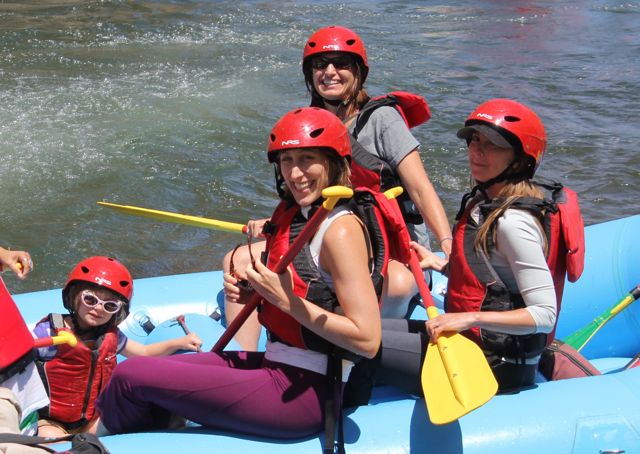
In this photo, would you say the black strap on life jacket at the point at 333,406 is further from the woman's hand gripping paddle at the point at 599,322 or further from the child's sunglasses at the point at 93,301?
the woman's hand gripping paddle at the point at 599,322

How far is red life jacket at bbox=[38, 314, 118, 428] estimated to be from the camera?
2.81 meters

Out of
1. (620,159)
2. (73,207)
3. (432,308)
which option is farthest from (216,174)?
(432,308)

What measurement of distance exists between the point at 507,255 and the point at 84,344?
136 cm

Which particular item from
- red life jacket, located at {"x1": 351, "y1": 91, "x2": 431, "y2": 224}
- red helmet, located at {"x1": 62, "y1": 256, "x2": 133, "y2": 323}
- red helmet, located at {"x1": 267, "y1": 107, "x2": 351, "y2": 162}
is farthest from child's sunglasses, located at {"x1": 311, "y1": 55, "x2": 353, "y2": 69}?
red helmet, located at {"x1": 62, "y1": 256, "x2": 133, "y2": 323}

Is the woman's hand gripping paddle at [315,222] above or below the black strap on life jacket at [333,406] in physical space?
above

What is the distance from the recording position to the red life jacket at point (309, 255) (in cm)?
218

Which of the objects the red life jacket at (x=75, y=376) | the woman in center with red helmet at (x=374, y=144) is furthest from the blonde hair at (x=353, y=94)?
the red life jacket at (x=75, y=376)

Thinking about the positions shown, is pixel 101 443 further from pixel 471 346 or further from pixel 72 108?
pixel 72 108

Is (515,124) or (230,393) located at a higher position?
(515,124)

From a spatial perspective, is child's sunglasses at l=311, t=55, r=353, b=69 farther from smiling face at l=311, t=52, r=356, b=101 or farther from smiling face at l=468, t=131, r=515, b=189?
smiling face at l=468, t=131, r=515, b=189

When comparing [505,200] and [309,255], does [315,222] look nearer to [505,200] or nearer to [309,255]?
[309,255]

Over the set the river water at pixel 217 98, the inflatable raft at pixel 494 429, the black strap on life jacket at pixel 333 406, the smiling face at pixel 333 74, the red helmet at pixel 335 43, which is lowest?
the river water at pixel 217 98

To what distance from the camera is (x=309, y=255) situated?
2176 mm

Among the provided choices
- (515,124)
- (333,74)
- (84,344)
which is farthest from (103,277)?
(515,124)
